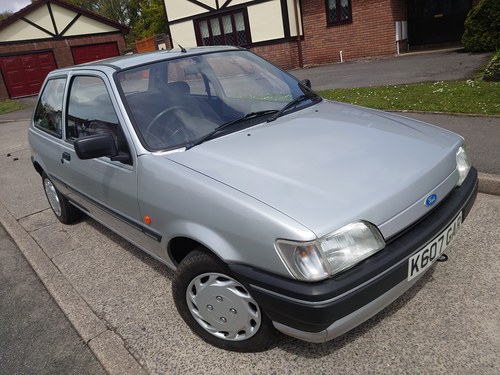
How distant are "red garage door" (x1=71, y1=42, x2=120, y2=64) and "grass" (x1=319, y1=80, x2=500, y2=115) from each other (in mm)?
20005

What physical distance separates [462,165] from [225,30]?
18.2 metres

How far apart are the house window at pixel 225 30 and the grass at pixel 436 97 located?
1133 cm

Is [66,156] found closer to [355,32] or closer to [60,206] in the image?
[60,206]

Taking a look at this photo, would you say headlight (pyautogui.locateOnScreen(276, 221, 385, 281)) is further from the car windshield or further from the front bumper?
the car windshield

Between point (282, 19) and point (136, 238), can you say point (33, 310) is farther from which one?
point (282, 19)

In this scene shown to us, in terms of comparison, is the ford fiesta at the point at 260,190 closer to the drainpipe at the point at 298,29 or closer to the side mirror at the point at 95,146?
the side mirror at the point at 95,146

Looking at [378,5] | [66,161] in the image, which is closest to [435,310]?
[66,161]

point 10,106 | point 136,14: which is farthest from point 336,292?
point 136,14

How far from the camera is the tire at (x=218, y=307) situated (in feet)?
7.13

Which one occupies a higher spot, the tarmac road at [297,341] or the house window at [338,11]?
the house window at [338,11]

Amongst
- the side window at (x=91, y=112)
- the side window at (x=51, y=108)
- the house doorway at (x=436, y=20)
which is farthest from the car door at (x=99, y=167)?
the house doorway at (x=436, y=20)

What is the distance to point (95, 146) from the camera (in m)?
2.53

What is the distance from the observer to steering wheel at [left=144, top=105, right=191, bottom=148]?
2.65 metres

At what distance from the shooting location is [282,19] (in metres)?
17.2
